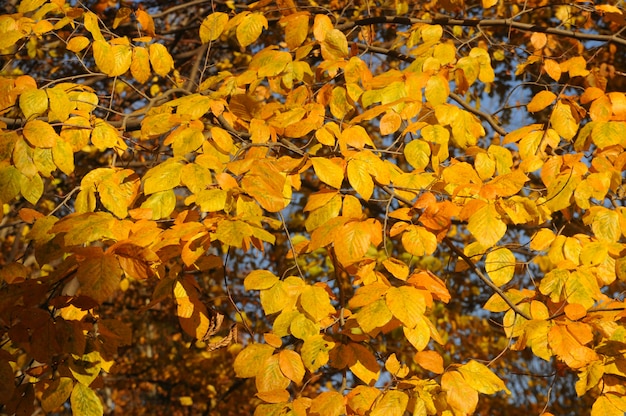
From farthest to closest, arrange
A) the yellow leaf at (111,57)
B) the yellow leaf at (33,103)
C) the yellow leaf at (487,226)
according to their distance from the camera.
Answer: the yellow leaf at (111,57)
the yellow leaf at (33,103)
the yellow leaf at (487,226)

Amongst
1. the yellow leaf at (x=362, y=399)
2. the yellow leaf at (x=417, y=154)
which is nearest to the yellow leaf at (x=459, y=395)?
the yellow leaf at (x=362, y=399)

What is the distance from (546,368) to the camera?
1180 cm

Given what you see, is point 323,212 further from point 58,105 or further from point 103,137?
point 58,105

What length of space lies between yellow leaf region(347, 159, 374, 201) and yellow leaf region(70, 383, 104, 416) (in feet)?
3.51

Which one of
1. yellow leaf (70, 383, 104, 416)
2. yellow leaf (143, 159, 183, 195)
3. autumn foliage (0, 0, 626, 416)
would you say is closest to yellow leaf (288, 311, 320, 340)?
autumn foliage (0, 0, 626, 416)

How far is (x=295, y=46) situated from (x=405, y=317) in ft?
5.14

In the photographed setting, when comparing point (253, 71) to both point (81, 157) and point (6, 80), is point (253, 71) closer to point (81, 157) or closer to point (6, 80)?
point (6, 80)

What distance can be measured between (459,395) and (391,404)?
19cm

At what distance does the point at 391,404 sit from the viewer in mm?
1883

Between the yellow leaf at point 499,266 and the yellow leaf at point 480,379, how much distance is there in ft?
1.66

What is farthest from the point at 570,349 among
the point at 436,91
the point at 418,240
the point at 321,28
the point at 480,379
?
the point at 321,28

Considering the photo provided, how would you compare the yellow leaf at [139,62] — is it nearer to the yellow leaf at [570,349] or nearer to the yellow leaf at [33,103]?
the yellow leaf at [33,103]

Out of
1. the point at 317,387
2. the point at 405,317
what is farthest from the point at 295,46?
the point at 317,387

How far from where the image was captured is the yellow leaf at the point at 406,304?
181 centimetres
